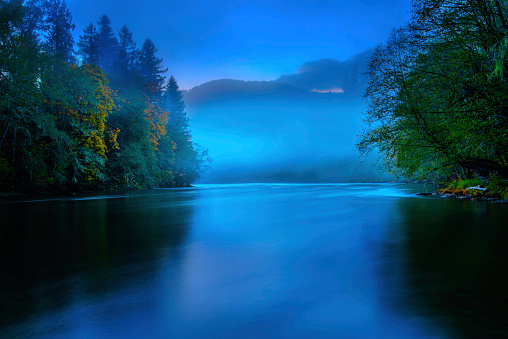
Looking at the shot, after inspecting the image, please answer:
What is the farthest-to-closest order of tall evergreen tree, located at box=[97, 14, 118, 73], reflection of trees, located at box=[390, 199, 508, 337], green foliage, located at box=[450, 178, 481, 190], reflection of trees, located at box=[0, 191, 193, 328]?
tall evergreen tree, located at box=[97, 14, 118, 73] < green foliage, located at box=[450, 178, 481, 190] < reflection of trees, located at box=[0, 191, 193, 328] < reflection of trees, located at box=[390, 199, 508, 337]

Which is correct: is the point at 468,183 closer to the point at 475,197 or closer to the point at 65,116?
the point at 475,197

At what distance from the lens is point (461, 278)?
4391 millimetres

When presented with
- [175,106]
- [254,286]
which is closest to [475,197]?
[254,286]

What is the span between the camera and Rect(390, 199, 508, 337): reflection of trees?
3.05 m

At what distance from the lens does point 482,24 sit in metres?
13.2

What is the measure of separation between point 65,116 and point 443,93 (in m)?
28.7

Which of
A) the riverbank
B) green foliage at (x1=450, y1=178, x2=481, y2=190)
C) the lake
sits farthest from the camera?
green foliage at (x1=450, y1=178, x2=481, y2=190)

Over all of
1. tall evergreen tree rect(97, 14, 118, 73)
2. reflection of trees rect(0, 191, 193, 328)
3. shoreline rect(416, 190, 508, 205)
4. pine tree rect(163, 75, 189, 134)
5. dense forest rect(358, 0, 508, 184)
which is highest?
tall evergreen tree rect(97, 14, 118, 73)

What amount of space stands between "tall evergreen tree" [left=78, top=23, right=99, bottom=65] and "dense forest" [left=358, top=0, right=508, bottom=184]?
44222 mm

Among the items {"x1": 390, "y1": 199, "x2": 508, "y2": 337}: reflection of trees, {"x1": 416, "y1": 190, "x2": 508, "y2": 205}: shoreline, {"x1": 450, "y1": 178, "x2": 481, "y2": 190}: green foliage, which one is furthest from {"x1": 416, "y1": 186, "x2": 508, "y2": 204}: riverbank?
{"x1": 390, "y1": 199, "x2": 508, "y2": 337}: reflection of trees

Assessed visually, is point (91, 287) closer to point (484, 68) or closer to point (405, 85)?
point (484, 68)

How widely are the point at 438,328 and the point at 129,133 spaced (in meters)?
40.2

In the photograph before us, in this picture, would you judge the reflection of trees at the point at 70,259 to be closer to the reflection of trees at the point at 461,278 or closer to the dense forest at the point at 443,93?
the reflection of trees at the point at 461,278

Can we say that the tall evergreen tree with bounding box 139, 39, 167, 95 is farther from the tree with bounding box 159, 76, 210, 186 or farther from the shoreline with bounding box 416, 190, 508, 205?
the shoreline with bounding box 416, 190, 508, 205
